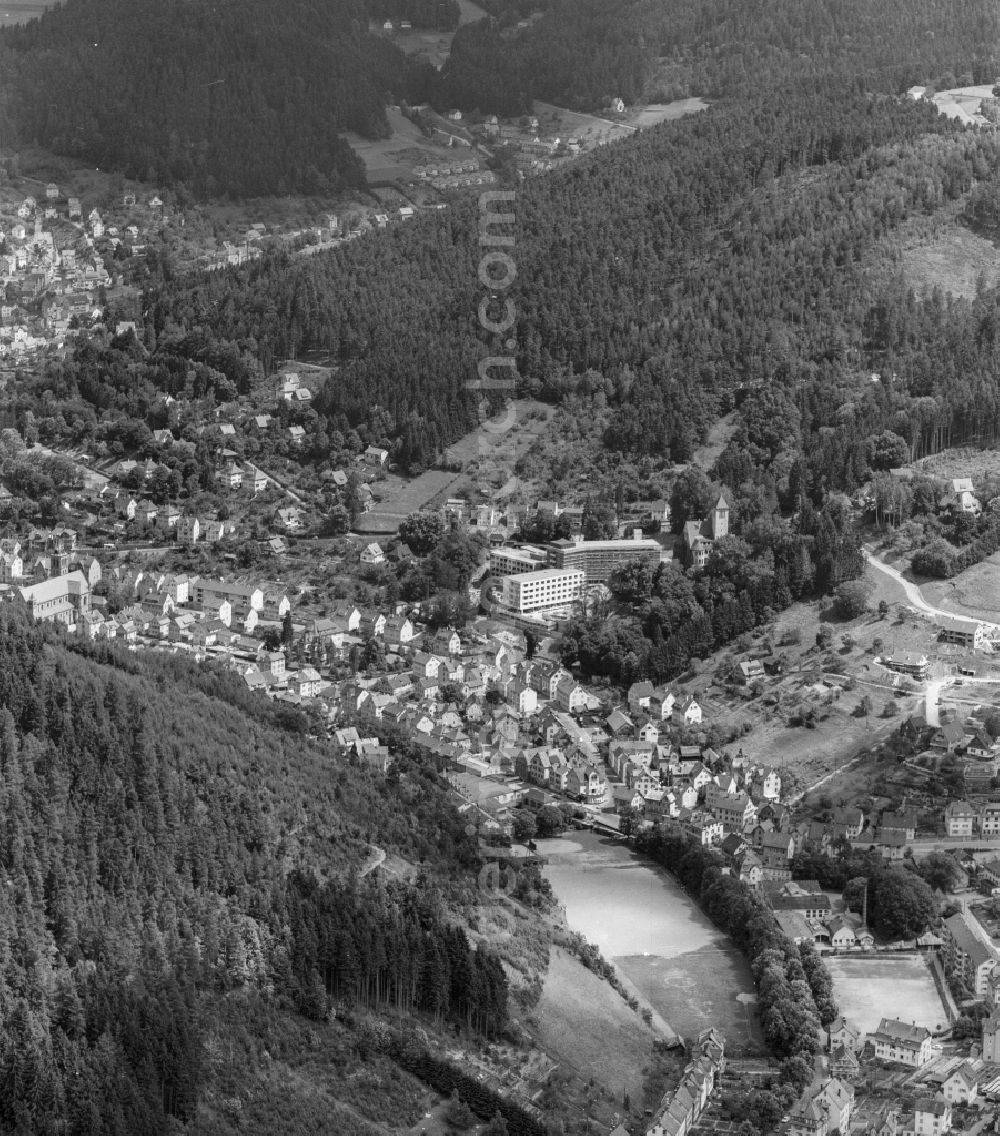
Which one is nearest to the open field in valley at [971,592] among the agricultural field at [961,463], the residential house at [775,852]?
the agricultural field at [961,463]

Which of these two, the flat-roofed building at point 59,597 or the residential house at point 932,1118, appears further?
the flat-roofed building at point 59,597

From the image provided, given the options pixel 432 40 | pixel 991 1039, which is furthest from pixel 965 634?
pixel 432 40

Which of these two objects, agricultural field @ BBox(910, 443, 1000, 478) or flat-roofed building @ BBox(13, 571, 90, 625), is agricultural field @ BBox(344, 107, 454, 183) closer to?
agricultural field @ BBox(910, 443, 1000, 478)

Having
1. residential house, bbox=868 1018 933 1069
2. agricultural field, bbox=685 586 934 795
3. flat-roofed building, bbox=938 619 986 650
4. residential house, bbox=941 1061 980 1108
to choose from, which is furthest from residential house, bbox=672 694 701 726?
residential house, bbox=941 1061 980 1108

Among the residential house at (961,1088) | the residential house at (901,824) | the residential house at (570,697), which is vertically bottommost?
the residential house at (570,697)

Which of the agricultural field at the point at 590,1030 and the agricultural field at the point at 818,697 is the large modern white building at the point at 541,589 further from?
the agricultural field at the point at 590,1030

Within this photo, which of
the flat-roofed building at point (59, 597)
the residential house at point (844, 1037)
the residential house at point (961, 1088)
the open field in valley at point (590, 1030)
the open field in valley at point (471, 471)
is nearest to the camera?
the residential house at point (961, 1088)

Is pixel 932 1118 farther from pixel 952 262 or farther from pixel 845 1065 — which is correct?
pixel 952 262
